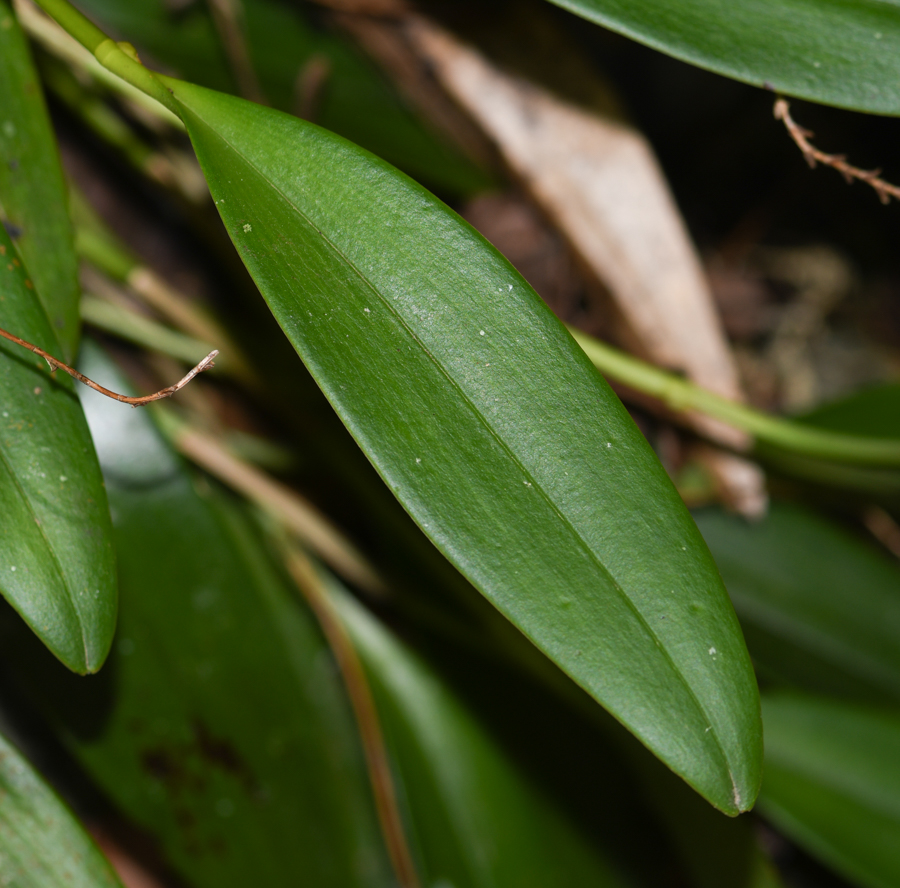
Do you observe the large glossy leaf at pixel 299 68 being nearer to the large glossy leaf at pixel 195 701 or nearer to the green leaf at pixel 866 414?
the large glossy leaf at pixel 195 701

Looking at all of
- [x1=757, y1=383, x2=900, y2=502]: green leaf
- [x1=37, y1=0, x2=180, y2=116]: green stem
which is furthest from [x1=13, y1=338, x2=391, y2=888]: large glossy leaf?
[x1=757, y1=383, x2=900, y2=502]: green leaf

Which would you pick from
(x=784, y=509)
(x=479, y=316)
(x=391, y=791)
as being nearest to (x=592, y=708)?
(x=391, y=791)

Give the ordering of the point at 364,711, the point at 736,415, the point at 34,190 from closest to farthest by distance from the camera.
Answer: the point at 34,190 → the point at 736,415 → the point at 364,711

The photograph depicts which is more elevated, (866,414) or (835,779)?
(866,414)

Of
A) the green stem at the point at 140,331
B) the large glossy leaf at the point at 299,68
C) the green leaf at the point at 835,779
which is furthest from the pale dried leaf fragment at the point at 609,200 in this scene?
the green stem at the point at 140,331

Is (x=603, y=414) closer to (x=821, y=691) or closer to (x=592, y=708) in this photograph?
(x=592, y=708)

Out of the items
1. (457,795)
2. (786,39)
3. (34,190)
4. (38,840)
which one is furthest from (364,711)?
(786,39)

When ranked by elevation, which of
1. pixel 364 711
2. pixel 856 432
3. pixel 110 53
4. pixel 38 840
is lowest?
pixel 364 711

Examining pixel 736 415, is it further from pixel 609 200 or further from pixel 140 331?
pixel 140 331
